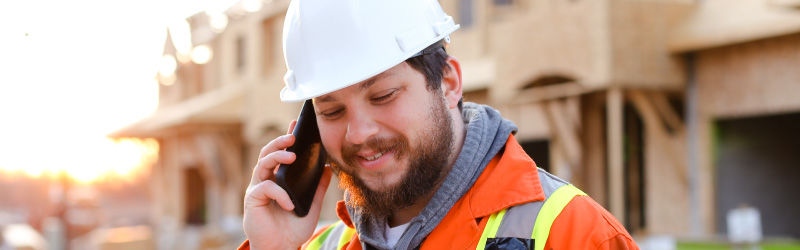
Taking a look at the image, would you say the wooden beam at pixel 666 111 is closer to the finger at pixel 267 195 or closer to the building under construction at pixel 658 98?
the building under construction at pixel 658 98

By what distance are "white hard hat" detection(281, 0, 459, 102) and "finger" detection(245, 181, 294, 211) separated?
31 cm

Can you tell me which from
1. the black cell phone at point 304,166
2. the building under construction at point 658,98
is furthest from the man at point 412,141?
the building under construction at point 658,98

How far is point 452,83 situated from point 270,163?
23.7 inches

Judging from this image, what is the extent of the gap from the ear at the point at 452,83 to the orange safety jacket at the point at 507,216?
22cm

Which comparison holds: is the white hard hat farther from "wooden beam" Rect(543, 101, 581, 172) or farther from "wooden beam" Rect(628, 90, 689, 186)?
"wooden beam" Rect(543, 101, 581, 172)

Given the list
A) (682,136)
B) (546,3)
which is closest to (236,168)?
(546,3)

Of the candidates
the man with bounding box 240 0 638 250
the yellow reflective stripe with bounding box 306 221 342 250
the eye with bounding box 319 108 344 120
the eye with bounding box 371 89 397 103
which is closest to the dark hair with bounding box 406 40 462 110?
the man with bounding box 240 0 638 250

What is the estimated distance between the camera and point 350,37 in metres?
1.98

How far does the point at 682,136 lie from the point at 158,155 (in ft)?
77.0

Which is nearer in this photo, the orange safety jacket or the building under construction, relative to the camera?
the orange safety jacket

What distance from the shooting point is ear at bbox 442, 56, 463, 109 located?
2109 mm

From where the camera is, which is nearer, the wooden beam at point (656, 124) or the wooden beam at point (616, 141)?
the wooden beam at point (616, 141)

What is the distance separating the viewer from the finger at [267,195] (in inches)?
87.9

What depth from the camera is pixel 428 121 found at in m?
1.96
